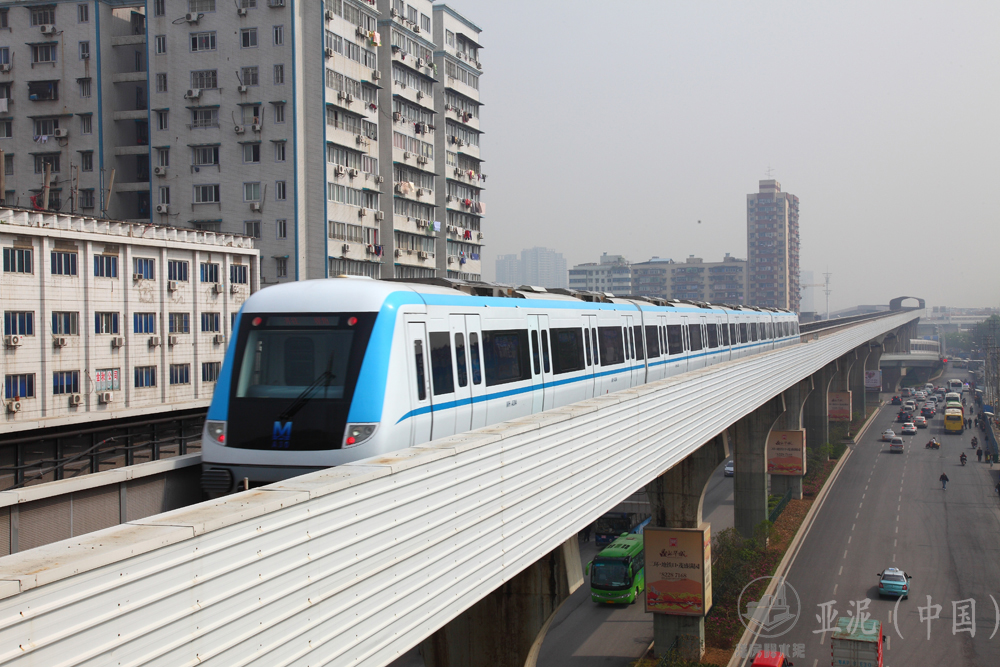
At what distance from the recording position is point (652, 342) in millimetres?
21953

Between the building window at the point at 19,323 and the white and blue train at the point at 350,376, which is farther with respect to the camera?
the building window at the point at 19,323

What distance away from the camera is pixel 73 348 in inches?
1275

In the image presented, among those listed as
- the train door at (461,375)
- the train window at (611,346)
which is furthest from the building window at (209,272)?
the train door at (461,375)

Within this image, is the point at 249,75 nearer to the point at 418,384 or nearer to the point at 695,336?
the point at 695,336

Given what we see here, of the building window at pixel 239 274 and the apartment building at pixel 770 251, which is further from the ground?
the apartment building at pixel 770 251

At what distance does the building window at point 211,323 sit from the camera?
38.5 meters

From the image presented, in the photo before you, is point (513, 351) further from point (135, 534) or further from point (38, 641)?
point (38, 641)

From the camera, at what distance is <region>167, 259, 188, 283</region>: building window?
119 feet

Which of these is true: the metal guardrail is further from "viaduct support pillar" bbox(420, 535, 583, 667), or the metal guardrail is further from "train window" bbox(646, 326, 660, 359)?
"train window" bbox(646, 326, 660, 359)

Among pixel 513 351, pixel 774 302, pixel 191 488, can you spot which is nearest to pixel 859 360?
pixel 513 351

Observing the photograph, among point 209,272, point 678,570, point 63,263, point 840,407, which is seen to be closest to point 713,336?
point 678,570

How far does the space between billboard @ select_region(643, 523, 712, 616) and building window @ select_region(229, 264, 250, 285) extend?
80.2 ft

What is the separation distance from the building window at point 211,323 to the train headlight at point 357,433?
31799 mm

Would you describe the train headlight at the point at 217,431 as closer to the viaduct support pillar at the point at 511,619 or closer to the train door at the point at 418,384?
the train door at the point at 418,384
